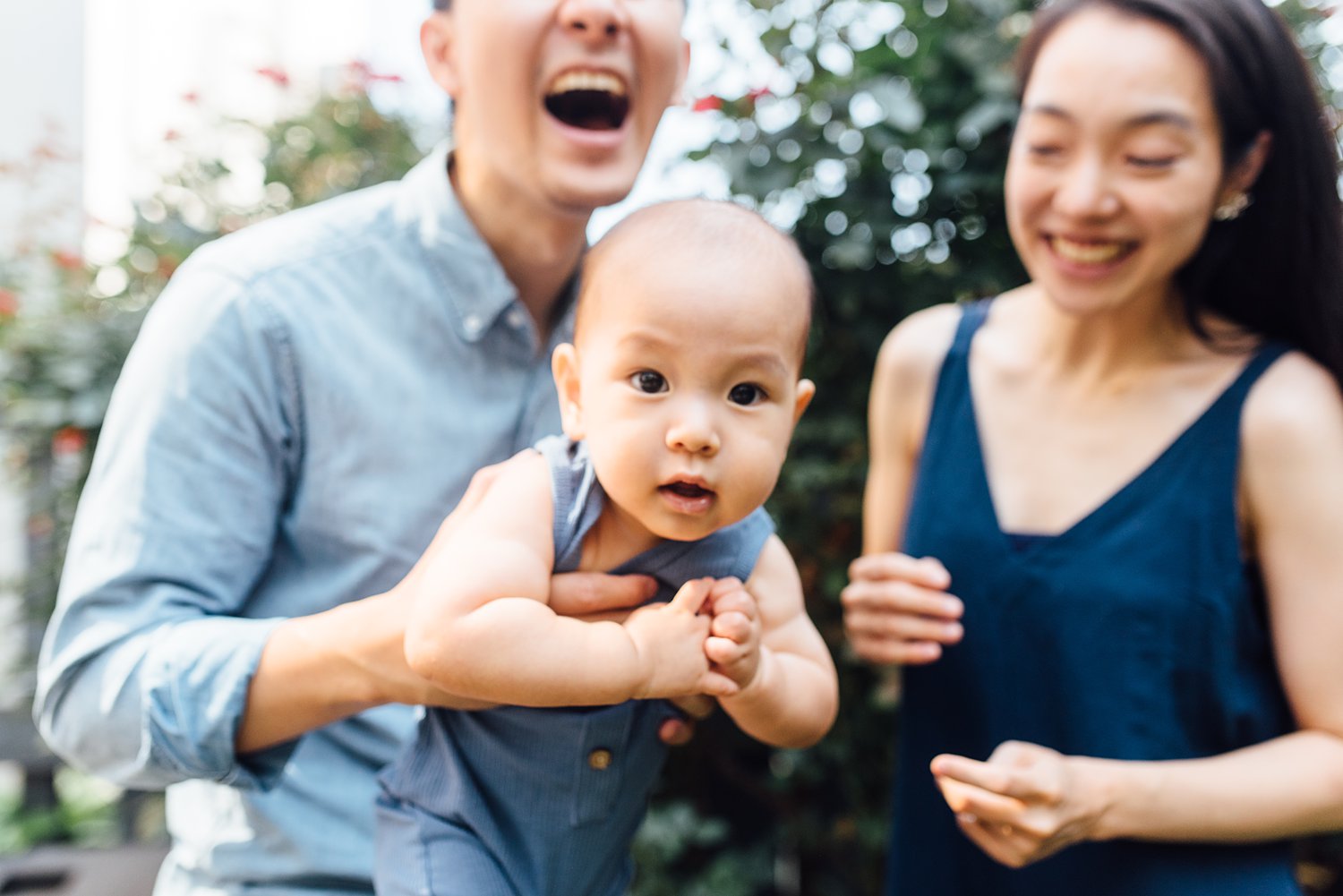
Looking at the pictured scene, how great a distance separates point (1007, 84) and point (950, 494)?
1010mm

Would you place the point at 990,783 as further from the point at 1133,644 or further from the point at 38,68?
the point at 38,68

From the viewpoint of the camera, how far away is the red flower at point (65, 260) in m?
3.09

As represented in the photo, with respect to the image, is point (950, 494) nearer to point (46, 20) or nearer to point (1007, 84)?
point (1007, 84)

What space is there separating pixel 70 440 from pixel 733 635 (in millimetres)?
2543

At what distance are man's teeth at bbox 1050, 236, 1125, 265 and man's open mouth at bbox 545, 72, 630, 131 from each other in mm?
820

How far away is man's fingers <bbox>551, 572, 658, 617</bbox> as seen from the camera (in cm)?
125

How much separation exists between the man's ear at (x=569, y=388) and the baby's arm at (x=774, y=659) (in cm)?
27

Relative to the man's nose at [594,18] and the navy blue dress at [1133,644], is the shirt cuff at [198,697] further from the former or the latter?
the navy blue dress at [1133,644]

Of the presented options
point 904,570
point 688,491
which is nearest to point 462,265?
point 688,491

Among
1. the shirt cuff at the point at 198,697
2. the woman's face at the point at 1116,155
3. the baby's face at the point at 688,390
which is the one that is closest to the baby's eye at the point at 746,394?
the baby's face at the point at 688,390

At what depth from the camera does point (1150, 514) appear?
180cm

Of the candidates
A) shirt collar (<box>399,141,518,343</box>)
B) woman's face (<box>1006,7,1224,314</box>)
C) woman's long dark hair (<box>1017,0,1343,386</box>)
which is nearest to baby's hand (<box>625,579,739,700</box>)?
shirt collar (<box>399,141,518,343</box>)

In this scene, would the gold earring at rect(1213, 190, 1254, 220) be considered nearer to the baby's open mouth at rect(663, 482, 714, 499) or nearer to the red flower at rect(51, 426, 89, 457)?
the baby's open mouth at rect(663, 482, 714, 499)

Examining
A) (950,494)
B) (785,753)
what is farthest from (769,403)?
(785,753)
